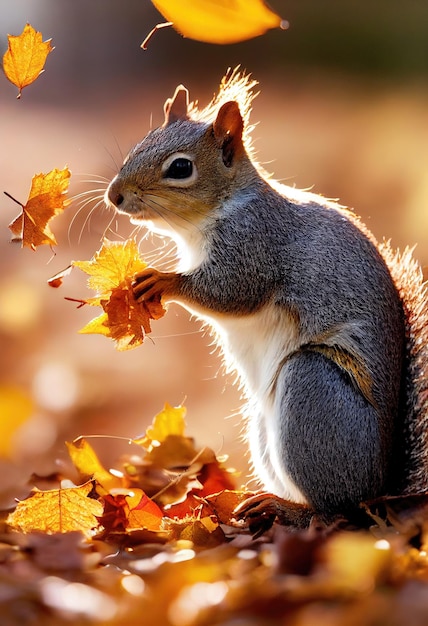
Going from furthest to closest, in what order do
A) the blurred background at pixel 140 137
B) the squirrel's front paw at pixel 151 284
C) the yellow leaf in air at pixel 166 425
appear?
the blurred background at pixel 140 137 < the yellow leaf in air at pixel 166 425 < the squirrel's front paw at pixel 151 284

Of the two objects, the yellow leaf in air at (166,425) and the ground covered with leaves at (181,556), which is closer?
the ground covered with leaves at (181,556)

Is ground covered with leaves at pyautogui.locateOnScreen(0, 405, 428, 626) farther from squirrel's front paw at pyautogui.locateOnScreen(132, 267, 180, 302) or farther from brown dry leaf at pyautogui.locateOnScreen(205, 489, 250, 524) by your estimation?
squirrel's front paw at pyautogui.locateOnScreen(132, 267, 180, 302)

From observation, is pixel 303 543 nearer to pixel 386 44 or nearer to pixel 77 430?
pixel 77 430

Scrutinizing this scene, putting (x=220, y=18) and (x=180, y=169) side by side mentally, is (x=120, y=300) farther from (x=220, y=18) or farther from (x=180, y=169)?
(x=220, y=18)

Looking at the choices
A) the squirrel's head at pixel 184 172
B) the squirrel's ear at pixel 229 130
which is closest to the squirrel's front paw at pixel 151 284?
the squirrel's head at pixel 184 172

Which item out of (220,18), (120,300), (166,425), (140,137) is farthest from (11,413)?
(140,137)

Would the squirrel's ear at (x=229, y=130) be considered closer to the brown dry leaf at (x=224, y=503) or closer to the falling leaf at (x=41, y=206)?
the falling leaf at (x=41, y=206)

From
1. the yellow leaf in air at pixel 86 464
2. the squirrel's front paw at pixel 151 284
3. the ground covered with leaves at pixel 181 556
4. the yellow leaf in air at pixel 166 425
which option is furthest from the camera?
the yellow leaf in air at pixel 166 425

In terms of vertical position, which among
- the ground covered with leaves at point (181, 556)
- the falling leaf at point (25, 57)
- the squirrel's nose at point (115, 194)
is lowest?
the ground covered with leaves at point (181, 556)

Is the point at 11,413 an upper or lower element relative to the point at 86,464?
upper
